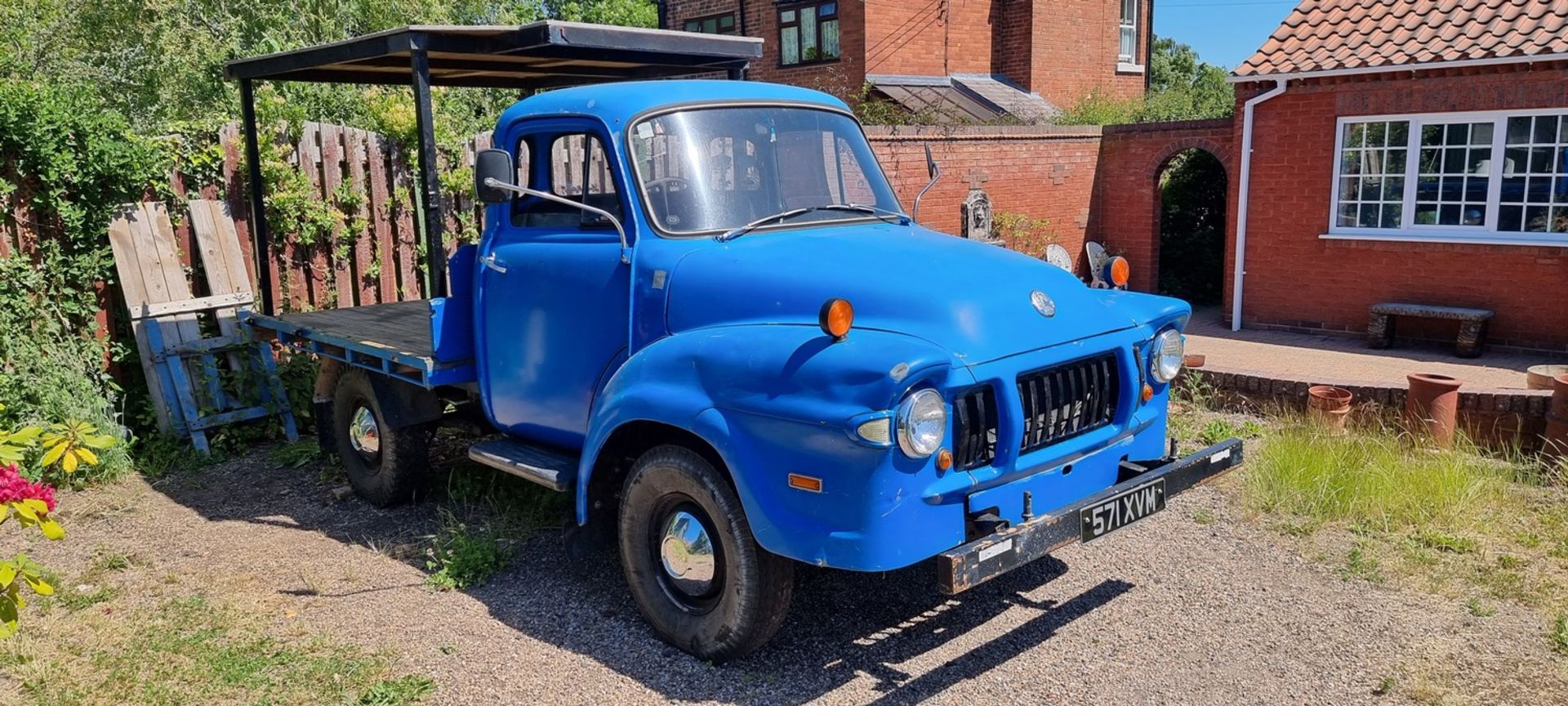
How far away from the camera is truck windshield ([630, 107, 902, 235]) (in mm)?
4844

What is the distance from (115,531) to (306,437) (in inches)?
77.4

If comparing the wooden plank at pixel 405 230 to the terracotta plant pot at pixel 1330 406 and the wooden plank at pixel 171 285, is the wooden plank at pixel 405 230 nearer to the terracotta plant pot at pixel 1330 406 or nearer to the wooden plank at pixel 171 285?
the wooden plank at pixel 171 285

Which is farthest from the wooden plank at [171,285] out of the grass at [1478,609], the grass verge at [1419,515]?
the grass at [1478,609]

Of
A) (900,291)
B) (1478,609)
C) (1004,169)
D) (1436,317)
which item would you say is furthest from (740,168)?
(1004,169)

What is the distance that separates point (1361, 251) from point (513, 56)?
29.9 feet

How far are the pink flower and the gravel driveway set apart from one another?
155 cm

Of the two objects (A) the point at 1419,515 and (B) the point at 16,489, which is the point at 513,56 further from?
(A) the point at 1419,515

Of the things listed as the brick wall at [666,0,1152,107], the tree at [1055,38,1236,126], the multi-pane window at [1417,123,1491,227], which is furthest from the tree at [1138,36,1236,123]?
the multi-pane window at [1417,123,1491,227]

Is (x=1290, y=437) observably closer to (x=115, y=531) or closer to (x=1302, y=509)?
(x=1302, y=509)

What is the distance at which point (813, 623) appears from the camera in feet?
15.9

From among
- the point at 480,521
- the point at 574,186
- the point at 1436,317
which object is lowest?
the point at 480,521

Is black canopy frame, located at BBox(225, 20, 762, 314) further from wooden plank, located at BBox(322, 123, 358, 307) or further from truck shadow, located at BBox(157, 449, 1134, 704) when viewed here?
truck shadow, located at BBox(157, 449, 1134, 704)

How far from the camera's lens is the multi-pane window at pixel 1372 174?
11.2m

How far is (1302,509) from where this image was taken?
6.05m
